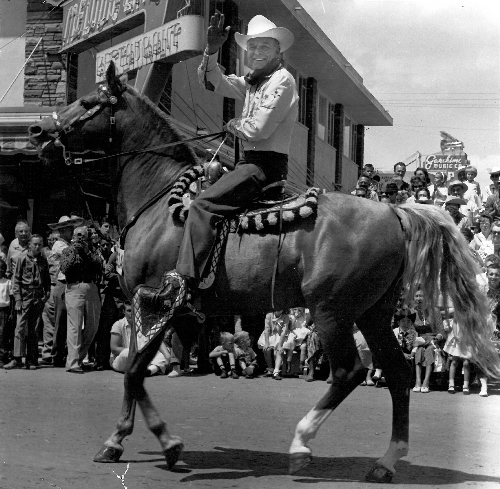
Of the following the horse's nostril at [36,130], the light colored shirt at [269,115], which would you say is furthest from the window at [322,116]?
the light colored shirt at [269,115]

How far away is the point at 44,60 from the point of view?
1794 centimetres

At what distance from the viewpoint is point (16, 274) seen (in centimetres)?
1291

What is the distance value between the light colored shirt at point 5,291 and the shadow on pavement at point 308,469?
7.39 m

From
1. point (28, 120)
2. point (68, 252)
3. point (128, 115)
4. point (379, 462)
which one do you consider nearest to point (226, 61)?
point (28, 120)

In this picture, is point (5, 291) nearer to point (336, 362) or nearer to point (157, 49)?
point (157, 49)

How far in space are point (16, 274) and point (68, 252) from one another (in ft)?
3.06

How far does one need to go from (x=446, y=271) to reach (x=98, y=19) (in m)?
12.9

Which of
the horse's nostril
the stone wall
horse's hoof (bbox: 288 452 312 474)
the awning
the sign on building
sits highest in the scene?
the stone wall

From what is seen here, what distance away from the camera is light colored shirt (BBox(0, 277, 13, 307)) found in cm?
1319

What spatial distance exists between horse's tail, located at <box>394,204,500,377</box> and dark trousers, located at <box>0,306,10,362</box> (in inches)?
332

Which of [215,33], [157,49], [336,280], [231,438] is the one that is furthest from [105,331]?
[336,280]

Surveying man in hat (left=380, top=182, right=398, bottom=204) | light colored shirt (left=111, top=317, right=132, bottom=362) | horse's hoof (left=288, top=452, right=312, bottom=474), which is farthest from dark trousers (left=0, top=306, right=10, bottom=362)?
horse's hoof (left=288, top=452, right=312, bottom=474)

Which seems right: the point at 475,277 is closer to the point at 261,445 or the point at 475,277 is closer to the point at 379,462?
the point at 379,462

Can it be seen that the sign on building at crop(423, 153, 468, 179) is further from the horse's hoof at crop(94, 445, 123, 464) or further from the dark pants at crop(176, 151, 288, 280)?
the horse's hoof at crop(94, 445, 123, 464)
